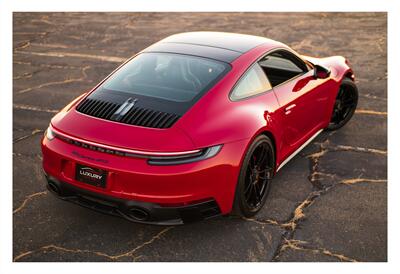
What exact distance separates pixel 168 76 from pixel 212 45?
0.70 m

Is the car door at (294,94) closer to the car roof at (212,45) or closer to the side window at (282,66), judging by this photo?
the side window at (282,66)

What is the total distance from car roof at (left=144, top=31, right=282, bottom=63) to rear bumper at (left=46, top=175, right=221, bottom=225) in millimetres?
1523

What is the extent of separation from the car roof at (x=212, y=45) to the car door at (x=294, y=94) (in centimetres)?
26

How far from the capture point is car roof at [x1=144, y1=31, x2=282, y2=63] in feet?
15.3

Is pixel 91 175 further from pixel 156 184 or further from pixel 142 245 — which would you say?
pixel 142 245

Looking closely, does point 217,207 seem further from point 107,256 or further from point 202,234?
point 107,256

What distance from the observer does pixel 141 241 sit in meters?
4.14

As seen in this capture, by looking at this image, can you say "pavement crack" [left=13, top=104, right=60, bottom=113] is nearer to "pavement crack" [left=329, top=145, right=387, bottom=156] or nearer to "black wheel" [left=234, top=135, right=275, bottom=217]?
"black wheel" [left=234, top=135, right=275, bottom=217]

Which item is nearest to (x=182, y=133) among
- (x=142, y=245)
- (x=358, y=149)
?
(x=142, y=245)

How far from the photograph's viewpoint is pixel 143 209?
369 centimetres

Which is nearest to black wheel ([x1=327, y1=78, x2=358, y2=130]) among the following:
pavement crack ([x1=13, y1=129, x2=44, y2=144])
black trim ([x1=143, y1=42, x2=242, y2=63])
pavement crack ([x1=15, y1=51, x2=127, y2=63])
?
black trim ([x1=143, y1=42, x2=242, y2=63])

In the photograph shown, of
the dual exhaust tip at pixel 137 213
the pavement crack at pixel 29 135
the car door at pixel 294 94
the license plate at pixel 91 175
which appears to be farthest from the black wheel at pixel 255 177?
the pavement crack at pixel 29 135

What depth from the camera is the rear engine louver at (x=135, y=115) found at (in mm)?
3885

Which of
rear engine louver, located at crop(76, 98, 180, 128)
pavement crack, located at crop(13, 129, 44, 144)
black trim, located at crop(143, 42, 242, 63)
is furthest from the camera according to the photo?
pavement crack, located at crop(13, 129, 44, 144)
